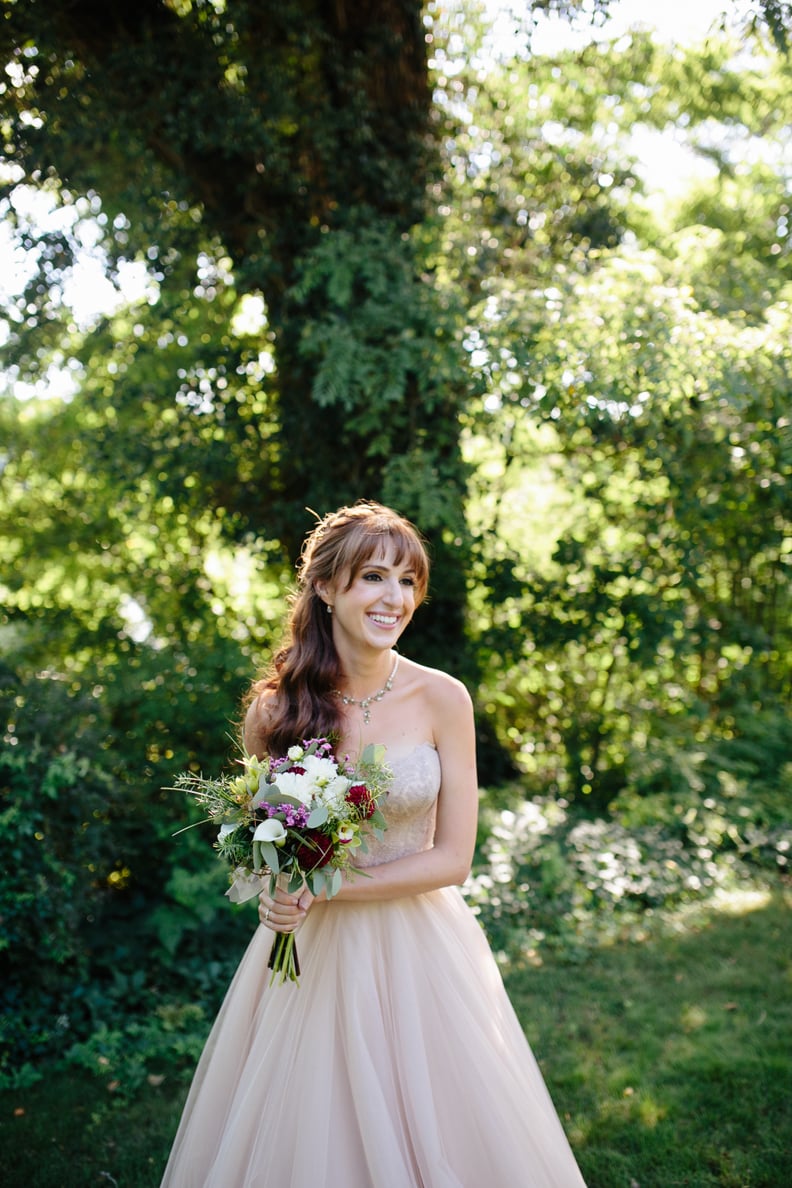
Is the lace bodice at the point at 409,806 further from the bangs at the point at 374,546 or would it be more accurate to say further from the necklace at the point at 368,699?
the bangs at the point at 374,546

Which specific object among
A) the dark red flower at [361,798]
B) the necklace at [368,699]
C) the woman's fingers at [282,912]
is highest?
the necklace at [368,699]

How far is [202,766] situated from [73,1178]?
2.87m

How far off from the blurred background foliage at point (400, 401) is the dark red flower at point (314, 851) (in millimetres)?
2776

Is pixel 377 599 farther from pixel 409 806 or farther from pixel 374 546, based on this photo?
pixel 409 806

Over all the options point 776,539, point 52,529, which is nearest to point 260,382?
point 52,529

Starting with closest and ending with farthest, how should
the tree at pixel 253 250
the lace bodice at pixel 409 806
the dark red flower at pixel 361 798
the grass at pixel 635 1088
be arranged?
the dark red flower at pixel 361 798
the lace bodice at pixel 409 806
the grass at pixel 635 1088
the tree at pixel 253 250

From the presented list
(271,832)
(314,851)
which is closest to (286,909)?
(314,851)

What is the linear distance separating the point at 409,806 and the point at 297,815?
2.01 feet

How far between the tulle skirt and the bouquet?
0.25 meters

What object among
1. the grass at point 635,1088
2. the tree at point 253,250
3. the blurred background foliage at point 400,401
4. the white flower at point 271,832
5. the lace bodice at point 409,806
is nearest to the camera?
the white flower at point 271,832

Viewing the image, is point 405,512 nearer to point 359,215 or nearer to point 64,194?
point 359,215

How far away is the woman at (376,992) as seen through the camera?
2633 mm

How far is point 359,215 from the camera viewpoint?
6801 mm

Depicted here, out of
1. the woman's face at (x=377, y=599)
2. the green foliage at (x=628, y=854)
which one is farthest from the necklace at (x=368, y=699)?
the green foliage at (x=628, y=854)
